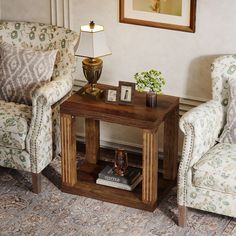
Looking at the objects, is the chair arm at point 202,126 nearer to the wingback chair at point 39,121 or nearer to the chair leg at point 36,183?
the wingback chair at point 39,121

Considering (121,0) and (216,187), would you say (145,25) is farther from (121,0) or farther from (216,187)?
(216,187)

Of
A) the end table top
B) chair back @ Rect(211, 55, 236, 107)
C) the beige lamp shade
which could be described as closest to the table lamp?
the beige lamp shade

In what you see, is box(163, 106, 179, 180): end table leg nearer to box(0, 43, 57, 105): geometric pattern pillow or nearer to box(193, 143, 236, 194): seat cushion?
box(193, 143, 236, 194): seat cushion

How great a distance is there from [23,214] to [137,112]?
34.5 inches

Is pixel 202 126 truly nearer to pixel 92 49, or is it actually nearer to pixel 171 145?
pixel 171 145

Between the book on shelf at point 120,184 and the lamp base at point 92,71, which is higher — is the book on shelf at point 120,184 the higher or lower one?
the lower one

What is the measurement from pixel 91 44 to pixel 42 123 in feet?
1.77

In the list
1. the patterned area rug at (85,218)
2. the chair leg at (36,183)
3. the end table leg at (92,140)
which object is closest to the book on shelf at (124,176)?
the patterned area rug at (85,218)

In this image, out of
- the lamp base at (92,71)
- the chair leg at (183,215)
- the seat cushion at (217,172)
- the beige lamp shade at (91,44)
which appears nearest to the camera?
the seat cushion at (217,172)

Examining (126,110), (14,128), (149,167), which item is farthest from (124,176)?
(14,128)

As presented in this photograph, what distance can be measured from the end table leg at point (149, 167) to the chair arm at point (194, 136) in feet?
0.66

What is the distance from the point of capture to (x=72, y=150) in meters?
3.97

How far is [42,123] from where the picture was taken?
12.8 feet

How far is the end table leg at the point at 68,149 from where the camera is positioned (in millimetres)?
3898
